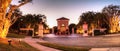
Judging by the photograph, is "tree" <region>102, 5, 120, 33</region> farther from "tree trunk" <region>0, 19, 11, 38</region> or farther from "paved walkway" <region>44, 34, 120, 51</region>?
"tree trunk" <region>0, 19, 11, 38</region>

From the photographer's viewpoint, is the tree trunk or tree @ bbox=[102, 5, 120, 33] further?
tree @ bbox=[102, 5, 120, 33]

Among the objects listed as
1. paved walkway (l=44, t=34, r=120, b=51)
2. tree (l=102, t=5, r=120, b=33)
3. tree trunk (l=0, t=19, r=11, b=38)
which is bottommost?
paved walkway (l=44, t=34, r=120, b=51)

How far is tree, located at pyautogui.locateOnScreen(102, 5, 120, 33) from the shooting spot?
5721cm

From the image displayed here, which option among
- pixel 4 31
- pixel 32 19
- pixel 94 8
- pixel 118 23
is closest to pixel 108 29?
pixel 118 23

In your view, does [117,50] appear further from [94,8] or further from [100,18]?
[94,8]

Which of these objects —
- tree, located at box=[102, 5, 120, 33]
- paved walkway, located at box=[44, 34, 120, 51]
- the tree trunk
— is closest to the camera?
paved walkway, located at box=[44, 34, 120, 51]

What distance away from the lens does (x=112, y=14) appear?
57.4m

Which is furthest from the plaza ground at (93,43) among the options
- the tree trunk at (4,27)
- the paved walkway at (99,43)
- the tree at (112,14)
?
the tree at (112,14)

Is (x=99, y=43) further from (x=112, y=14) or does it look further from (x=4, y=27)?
(x=112, y=14)

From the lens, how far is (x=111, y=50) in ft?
62.0

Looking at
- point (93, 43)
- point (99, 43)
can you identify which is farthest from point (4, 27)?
point (99, 43)

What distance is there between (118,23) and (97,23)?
16.0ft

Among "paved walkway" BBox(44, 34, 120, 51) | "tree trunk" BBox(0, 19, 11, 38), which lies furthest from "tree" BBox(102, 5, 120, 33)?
"tree trunk" BBox(0, 19, 11, 38)

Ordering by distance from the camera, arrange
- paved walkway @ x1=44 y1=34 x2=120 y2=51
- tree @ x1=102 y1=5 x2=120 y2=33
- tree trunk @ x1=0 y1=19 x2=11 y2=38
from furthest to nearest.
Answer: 1. tree @ x1=102 y1=5 x2=120 y2=33
2. tree trunk @ x1=0 y1=19 x2=11 y2=38
3. paved walkway @ x1=44 y1=34 x2=120 y2=51
